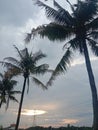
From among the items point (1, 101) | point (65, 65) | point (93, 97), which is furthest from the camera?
point (1, 101)

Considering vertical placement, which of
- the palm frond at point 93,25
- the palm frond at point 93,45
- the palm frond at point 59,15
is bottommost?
the palm frond at point 93,45

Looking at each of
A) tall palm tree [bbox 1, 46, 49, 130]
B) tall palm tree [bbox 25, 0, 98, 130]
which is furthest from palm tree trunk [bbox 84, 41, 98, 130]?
tall palm tree [bbox 1, 46, 49, 130]

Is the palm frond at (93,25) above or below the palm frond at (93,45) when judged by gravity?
above

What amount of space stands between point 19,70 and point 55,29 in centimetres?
1116

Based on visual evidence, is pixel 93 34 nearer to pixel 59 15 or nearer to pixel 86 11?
pixel 86 11

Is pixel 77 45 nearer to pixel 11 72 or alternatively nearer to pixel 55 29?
pixel 55 29

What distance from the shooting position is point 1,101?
42.9 meters

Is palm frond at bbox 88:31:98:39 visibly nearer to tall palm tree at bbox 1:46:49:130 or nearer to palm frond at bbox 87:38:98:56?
palm frond at bbox 87:38:98:56

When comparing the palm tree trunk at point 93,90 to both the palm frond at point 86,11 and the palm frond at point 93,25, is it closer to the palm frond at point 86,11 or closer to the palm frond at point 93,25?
the palm frond at point 93,25

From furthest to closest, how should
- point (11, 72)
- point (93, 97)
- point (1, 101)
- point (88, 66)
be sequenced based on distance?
point (1, 101) < point (11, 72) < point (88, 66) < point (93, 97)

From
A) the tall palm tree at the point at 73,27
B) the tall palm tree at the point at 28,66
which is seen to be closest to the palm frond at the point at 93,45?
the tall palm tree at the point at 73,27

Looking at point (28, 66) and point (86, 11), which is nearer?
point (86, 11)

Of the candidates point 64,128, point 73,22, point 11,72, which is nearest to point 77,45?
point 73,22

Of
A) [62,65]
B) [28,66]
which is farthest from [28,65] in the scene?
[62,65]
